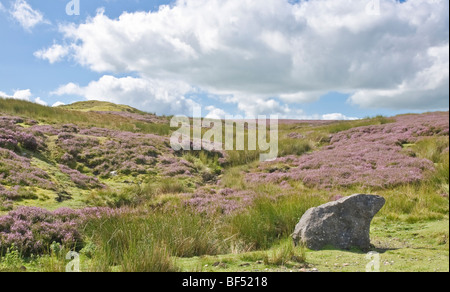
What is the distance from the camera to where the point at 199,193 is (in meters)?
12.7

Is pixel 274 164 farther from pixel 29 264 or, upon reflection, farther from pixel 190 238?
pixel 29 264

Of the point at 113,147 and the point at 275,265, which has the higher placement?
the point at 113,147

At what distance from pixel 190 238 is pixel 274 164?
1343 centimetres

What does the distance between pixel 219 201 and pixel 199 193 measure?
183 cm

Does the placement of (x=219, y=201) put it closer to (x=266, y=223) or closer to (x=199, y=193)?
(x=199, y=193)

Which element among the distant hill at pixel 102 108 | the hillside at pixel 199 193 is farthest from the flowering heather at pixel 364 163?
the distant hill at pixel 102 108

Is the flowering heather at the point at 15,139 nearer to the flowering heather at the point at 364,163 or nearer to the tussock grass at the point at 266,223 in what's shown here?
the flowering heather at the point at 364,163

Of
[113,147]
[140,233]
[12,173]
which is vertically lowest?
[140,233]

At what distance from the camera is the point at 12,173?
1030 cm

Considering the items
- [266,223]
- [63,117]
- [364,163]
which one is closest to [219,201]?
[266,223]

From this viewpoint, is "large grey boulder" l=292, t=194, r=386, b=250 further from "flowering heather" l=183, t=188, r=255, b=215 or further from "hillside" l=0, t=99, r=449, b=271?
"flowering heather" l=183, t=188, r=255, b=215

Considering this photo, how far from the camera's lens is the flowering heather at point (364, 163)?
44.9ft

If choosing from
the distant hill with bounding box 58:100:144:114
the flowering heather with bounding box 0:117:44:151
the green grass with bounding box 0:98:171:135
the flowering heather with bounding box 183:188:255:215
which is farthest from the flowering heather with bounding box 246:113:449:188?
the distant hill with bounding box 58:100:144:114
